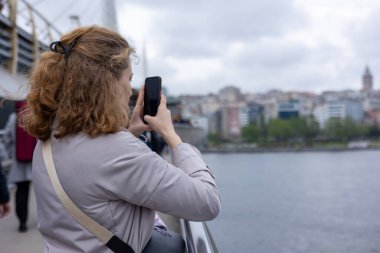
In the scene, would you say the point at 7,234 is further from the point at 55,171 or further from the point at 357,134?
the point at 357,134

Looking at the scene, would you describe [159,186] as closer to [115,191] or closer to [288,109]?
[115,191]

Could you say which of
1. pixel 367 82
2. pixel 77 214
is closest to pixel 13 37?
pixel 77 214

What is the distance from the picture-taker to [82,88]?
4.08 feet

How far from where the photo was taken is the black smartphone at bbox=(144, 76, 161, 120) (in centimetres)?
139

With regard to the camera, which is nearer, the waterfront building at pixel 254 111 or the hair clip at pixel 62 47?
the hair clip at pixel 62 47

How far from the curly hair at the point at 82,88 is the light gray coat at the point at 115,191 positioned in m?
0.04

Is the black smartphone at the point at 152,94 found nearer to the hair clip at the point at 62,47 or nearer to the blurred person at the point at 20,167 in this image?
the hair clip at the point at 62,47

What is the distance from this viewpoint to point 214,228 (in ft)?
13.7

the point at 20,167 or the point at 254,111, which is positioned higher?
the point at 254,111

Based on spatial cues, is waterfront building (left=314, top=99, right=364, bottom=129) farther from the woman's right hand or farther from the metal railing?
the woman's right hand

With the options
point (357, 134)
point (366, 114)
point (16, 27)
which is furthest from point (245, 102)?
point (16, 27)

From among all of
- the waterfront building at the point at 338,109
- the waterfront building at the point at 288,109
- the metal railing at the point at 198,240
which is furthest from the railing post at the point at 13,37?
the waterfront building at the point at 338,109

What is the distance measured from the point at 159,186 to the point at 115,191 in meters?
0.09

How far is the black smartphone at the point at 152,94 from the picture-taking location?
1387 millimetres
